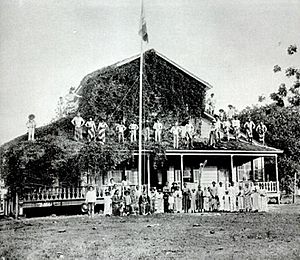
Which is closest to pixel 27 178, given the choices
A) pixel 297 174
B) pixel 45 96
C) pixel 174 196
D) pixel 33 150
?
pixel 33 150

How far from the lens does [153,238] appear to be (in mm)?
9633

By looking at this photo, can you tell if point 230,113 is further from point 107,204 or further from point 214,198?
point 107,204

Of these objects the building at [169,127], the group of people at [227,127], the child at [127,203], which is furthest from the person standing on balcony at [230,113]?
the child at [127,203]

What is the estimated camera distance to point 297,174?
22.2m

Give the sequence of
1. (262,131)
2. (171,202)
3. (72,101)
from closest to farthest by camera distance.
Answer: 1. (171,202)
2. (262,131)
3. (72,101)

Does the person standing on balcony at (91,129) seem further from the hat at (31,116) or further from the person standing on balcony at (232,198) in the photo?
the person standing on balcony at (232,198)

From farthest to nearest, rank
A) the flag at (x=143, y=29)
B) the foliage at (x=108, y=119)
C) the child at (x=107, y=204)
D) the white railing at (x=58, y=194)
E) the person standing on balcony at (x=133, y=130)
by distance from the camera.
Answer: the person standing on balcony at (x=133, y=130) < the white railing at (x=58, y=194) < the foliage at (x=108, y=119) < the child at (x=107, y=204) < the flag at (x=143, y=29)

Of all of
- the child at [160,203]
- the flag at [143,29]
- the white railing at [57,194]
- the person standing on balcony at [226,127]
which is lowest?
the child at [160,203]

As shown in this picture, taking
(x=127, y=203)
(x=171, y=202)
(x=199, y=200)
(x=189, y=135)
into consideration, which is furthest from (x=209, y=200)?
(x=189, y=135)

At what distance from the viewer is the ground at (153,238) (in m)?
8.45

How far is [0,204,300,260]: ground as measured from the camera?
8.45 metres

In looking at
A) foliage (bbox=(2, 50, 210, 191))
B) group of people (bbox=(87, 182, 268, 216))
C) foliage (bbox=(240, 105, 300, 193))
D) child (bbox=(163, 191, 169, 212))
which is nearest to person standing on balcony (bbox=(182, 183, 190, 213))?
group of people (bbox=(87, 182, 268, 216))

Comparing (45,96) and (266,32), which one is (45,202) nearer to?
(45,96)

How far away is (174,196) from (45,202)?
14.0 feet
